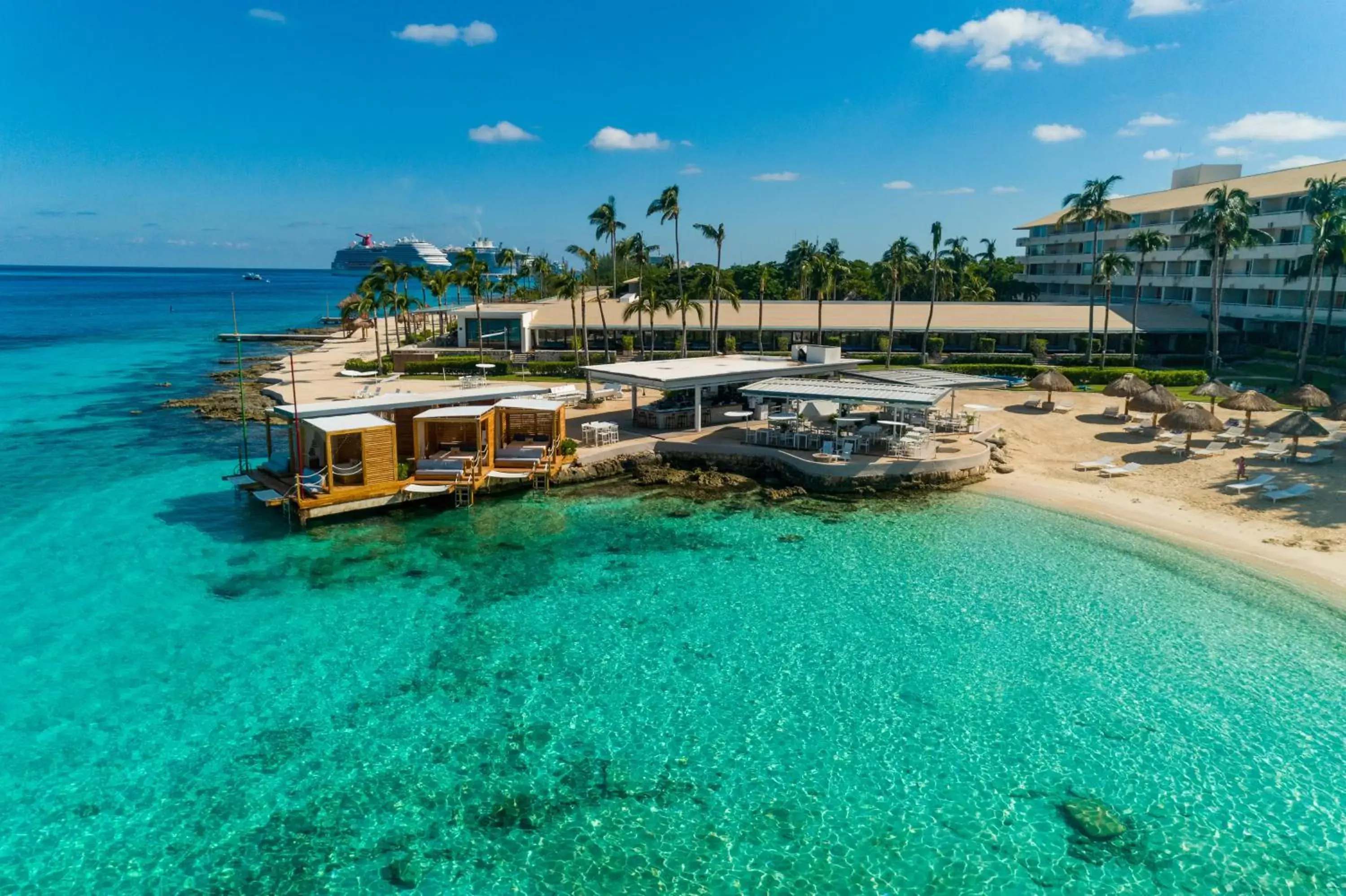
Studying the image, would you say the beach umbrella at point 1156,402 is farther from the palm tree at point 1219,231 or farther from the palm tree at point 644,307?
the palm tree at point 644,307

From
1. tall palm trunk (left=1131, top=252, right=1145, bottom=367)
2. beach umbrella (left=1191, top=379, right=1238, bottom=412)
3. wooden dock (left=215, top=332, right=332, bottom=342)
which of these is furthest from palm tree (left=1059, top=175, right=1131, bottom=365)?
wooden dock (left=215, top=332, right=332, bottom=342)

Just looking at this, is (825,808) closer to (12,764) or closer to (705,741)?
(705,741)

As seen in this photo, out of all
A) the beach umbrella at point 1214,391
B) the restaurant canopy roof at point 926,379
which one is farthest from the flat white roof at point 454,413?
the beach umbrella at point 1214,391

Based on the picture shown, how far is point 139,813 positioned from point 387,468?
16.0m

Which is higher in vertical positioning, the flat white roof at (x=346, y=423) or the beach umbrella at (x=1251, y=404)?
the beach umbrella at (x=1251, y=404)

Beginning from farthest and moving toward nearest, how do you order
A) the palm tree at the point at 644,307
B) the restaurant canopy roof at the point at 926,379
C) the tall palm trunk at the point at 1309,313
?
1. the palm tree at the point at 644,307
2. the tall palm trunk at the point at 1309,313
3. the restaurant canopy roof at the point at 926,379

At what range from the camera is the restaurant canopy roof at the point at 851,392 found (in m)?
32.0

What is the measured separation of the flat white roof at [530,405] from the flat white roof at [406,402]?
0.56 m

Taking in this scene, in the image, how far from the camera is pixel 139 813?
13.3 metres

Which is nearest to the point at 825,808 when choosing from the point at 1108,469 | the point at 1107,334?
the point at 1108,469

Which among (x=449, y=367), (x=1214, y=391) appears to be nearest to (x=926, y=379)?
(x=1214, y=391)

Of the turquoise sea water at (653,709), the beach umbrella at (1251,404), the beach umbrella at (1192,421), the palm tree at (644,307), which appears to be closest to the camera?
the turquoise sea water at (653,709)

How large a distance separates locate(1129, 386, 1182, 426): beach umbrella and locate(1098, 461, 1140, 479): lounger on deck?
3359 millimetres

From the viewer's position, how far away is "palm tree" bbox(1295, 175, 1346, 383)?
4309 cm
